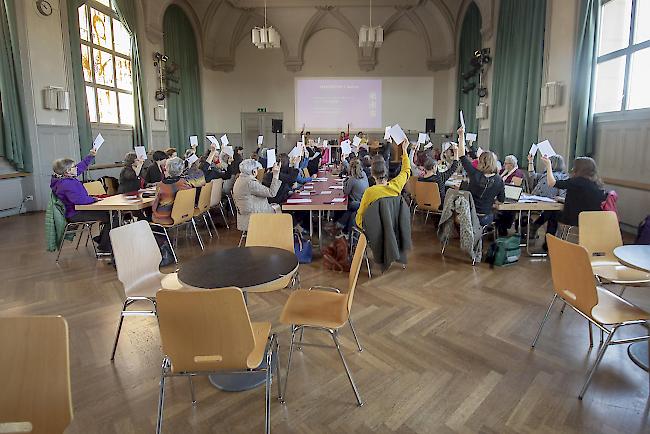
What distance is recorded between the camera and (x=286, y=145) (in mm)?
14812

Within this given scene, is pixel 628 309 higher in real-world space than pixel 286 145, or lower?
lower

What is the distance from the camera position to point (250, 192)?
4.66m

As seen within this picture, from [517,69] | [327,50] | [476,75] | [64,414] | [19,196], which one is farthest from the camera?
[327,50]

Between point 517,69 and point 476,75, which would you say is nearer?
point 517,69

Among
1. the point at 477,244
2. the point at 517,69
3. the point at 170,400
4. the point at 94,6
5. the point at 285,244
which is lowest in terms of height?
the point at 170,400

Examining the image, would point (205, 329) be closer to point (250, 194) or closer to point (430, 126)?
point (250, 194)

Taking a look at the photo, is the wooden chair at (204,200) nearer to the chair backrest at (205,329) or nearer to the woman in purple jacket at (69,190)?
the woman in purple jacket at (69,190)

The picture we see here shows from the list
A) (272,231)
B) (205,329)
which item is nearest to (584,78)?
A: (272,231)

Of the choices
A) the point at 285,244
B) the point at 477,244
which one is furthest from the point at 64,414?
the point at 477,244

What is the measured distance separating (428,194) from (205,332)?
4.61 metres

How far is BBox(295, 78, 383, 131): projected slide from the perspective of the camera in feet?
47.6

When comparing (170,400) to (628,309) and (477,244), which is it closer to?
(628,309)

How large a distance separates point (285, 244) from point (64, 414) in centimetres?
184

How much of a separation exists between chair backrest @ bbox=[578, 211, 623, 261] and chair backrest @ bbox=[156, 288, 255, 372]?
110 inches
